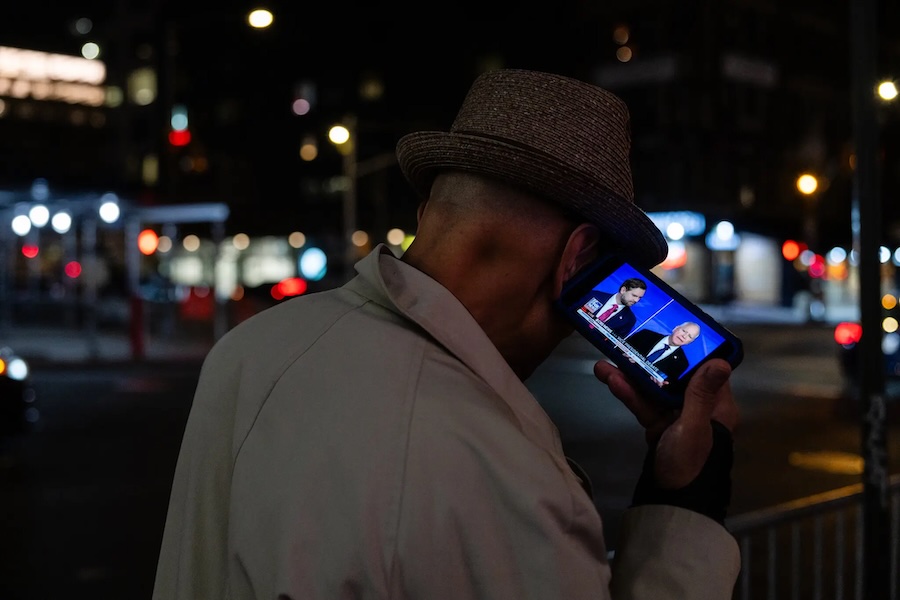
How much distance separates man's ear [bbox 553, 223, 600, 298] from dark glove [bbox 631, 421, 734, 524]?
0.30 metres

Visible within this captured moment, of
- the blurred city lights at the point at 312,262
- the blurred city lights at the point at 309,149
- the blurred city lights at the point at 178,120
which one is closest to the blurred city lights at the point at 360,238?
the blurred city lights at the point at 309,149

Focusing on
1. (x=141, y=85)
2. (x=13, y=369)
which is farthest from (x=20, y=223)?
(x=141, y=85)

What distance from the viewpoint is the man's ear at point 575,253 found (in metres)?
1.63

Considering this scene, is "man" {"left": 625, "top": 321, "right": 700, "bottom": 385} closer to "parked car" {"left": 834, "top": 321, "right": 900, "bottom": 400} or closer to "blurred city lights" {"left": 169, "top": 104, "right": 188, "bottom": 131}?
"parked car" {"left": 834, "top": 321, "right": 900, "bottom": 400}

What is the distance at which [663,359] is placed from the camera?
1.66m

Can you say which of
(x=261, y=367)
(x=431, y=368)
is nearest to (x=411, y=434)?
(x=431, y=368)

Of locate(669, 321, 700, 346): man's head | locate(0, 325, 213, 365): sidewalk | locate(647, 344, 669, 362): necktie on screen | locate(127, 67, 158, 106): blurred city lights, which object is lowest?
locate(0, 325, 213, 365): sidewalk

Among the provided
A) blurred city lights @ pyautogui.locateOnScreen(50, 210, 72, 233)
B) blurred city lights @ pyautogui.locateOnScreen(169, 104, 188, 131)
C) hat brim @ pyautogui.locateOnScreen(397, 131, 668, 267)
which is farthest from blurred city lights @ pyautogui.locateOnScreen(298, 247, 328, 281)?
hat brim @ pyautogui.locateOnScreen(397, 131, 668, 267)

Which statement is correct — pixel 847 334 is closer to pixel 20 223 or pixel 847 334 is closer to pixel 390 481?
pixel 390 481

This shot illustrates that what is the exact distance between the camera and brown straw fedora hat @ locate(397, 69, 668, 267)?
5.11 ft

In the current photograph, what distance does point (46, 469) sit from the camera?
10273 millimetres

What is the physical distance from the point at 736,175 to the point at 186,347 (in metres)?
32.4

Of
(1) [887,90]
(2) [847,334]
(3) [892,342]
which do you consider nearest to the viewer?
(1) [887,90]

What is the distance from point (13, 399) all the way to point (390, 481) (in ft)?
33.4
